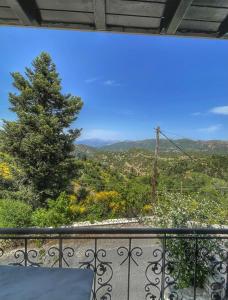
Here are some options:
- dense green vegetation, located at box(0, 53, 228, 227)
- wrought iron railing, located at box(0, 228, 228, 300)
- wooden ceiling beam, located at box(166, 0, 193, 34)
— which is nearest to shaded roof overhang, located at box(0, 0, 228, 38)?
wooden ceiling beam, located at box(166, 0, 193, 34)

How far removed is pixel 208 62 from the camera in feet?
116

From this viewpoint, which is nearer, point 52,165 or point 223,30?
point 223,30

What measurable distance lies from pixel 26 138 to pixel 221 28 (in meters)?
10.5

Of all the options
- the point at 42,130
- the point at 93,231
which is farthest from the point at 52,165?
the point at 93,231

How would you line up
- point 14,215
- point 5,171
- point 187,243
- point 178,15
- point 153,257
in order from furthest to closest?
point 5,171 → point 14,215 → point 153,257 → point 187,243 → point 178,15

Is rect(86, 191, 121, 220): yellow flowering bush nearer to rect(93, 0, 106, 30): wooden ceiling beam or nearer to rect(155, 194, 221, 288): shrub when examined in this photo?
rect(155, 194, 221, 288): shrub

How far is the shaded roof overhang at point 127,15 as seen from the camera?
127cm

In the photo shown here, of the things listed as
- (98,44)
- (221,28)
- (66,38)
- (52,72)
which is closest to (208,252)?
(221,28)

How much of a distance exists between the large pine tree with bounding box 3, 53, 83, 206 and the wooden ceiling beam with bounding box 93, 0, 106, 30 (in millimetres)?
9916

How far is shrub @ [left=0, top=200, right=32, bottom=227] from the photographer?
309 inches

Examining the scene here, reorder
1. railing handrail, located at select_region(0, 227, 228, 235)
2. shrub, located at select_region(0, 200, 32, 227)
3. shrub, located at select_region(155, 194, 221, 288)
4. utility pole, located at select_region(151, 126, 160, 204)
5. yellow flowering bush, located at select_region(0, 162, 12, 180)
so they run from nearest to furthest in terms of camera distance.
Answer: railing handrail, located at select_region(0, 227, 228, 235) → shrub, located at select_region(155, 194, 221, 288) → shrub, located at select_region(0, 200, 32, 227) → utility pole, located at select_region(151, 126, 160, 204) → yellow flowering bush, located at select_region(0, 162, 12, 180)

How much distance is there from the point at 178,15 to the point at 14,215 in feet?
25.3

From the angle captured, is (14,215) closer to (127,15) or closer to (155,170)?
(155,170)

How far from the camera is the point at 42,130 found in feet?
36.7
